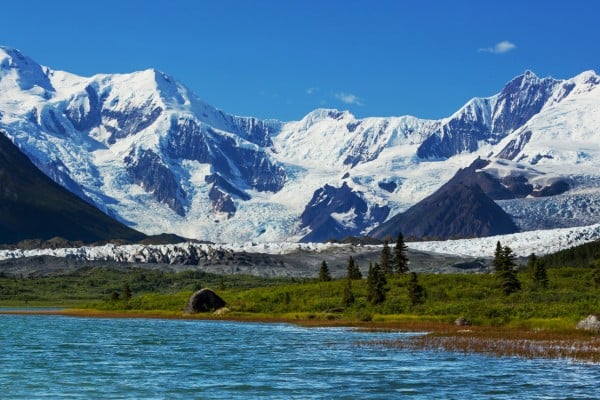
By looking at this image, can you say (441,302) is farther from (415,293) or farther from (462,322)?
(462,322)

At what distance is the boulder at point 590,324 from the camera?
3514 inches

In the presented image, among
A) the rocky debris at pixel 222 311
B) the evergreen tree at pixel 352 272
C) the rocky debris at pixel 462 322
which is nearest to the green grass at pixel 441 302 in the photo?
the rocky debris at pixel 222 311

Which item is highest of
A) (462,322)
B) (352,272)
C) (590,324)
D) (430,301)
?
(352,272)

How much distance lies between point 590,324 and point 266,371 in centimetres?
3616

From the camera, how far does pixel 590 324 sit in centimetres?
9044

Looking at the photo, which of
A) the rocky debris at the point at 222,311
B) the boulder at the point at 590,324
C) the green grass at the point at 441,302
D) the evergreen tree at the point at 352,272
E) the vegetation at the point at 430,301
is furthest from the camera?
the evergreen tree at the point at 352,272

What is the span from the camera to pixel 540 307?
366 feet

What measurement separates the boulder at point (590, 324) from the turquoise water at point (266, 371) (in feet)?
56.1

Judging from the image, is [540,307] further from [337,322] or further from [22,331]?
[22,331]

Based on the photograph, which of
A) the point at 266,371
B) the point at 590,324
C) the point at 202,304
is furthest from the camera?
the point at 202,304

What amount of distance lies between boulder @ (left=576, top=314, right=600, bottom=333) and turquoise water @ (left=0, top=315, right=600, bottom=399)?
1711cm

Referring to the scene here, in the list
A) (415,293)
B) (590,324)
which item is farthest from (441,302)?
(590,324)

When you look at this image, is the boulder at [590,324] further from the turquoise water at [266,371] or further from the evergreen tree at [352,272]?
the evergreen tree at [352,272]

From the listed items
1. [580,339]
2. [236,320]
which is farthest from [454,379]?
[236,320]
